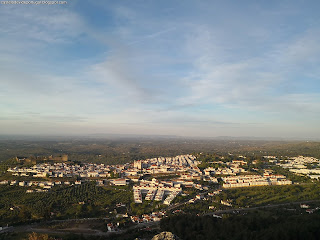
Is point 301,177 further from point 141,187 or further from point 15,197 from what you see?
point 15,197

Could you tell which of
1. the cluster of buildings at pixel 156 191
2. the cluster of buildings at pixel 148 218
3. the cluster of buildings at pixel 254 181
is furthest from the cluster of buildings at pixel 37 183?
the cluster of buildings at pixel 254 181

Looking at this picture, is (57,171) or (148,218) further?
(57,171)

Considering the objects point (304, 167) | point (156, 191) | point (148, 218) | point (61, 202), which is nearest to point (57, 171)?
point (61, 202)

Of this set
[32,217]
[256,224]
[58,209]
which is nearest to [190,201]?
[256,224]

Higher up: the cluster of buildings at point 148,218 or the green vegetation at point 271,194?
the green vegetation at point 271,194

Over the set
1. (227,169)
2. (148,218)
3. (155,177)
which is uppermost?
(227,169)

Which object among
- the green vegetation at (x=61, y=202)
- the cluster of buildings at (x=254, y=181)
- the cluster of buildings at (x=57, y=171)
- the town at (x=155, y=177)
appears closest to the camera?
the green vegetation at (x=61, y=202)

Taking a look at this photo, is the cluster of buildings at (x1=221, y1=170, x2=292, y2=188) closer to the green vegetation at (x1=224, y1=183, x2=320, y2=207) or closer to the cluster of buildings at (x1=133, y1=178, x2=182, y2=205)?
the green vegetation at (x1=224, y1=183, x2=320, y2=207)

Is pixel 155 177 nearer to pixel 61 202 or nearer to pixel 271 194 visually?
pixel 61 202

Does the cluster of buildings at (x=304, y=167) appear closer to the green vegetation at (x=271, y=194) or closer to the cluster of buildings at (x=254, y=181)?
the cluster of buildings at (x=254, y=181)
